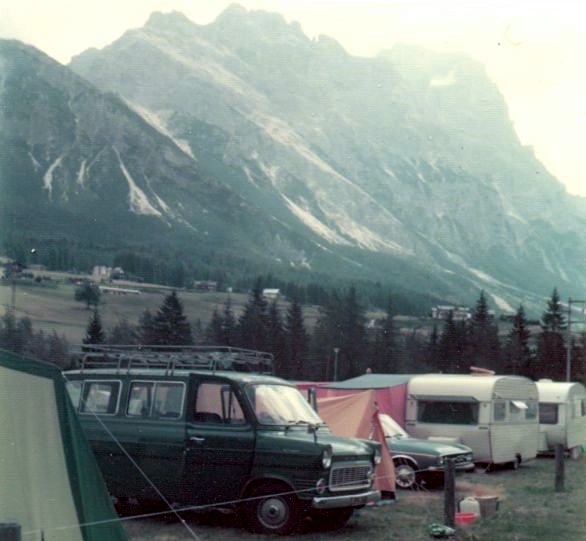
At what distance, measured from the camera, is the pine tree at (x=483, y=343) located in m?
98.9

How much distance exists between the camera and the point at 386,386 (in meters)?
25.5

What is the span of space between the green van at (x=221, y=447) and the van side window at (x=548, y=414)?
722 inches

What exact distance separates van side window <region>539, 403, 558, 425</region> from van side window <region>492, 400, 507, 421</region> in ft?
19.3

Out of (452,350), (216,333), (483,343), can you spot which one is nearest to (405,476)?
(452,350)

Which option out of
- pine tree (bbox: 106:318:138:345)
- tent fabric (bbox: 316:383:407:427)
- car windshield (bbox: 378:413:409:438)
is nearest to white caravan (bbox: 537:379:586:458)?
tent fabric (bbox: 316:383:407:427)

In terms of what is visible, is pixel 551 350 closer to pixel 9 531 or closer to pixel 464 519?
pixel 464 519

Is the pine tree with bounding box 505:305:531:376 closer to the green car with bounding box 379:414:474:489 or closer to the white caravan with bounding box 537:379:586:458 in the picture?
the white caravan with bounding box 537:379:586:458

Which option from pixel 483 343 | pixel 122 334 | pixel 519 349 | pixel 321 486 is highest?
pixel 122 334

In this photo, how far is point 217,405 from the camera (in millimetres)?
12516

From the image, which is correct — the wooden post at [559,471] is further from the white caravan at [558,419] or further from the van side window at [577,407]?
the van side window at [577,407]

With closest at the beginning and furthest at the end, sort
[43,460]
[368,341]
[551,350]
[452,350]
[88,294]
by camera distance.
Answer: [43,460] < [551,350] < [452,350] < [368,341] < [88,294]

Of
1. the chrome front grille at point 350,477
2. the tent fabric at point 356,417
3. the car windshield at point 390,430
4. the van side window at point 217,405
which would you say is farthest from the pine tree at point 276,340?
the van side window at point 217,405

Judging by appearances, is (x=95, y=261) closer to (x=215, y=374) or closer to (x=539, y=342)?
(x=539, y=342)

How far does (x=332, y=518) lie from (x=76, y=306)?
145m
